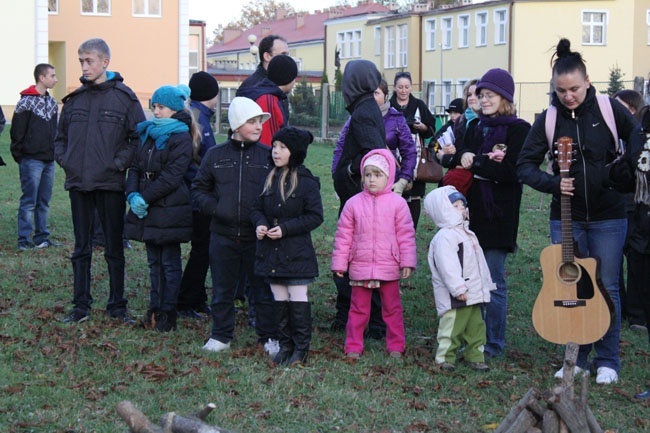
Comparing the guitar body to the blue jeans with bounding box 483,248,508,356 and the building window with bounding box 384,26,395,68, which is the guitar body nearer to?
the blue jeans with bounding box 483,248,508,356

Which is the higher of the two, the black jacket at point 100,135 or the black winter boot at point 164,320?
the black jacket at point 100,135

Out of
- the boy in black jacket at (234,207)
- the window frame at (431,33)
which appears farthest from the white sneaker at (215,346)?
the window frame at (431,33)

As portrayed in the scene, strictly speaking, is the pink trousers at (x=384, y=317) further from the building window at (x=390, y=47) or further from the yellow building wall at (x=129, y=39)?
the building window at (x=390, y=47)

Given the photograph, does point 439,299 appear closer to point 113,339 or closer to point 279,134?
point 279,134

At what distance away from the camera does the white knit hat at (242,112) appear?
24.8ft

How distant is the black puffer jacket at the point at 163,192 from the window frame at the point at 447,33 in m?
51.0

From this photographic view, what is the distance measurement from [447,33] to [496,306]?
52154mm

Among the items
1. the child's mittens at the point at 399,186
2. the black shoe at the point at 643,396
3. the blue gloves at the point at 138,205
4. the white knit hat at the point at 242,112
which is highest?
the white knit hat at the point at 242,112

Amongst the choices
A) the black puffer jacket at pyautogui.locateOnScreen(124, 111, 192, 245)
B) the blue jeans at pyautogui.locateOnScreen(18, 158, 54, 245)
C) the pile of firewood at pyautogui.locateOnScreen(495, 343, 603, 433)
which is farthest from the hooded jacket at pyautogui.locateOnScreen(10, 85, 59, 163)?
the pile of firewood at pyautogui.locateOnScreen(495, 343, 603, 433)

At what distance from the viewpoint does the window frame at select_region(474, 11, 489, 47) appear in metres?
53.7

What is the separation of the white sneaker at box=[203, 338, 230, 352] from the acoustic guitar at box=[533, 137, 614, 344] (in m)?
2.45

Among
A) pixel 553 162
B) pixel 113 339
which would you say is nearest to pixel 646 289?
pixel 553 162

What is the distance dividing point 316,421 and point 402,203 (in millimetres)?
2208

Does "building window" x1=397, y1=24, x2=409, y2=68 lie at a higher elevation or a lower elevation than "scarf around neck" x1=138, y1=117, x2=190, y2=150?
higher
